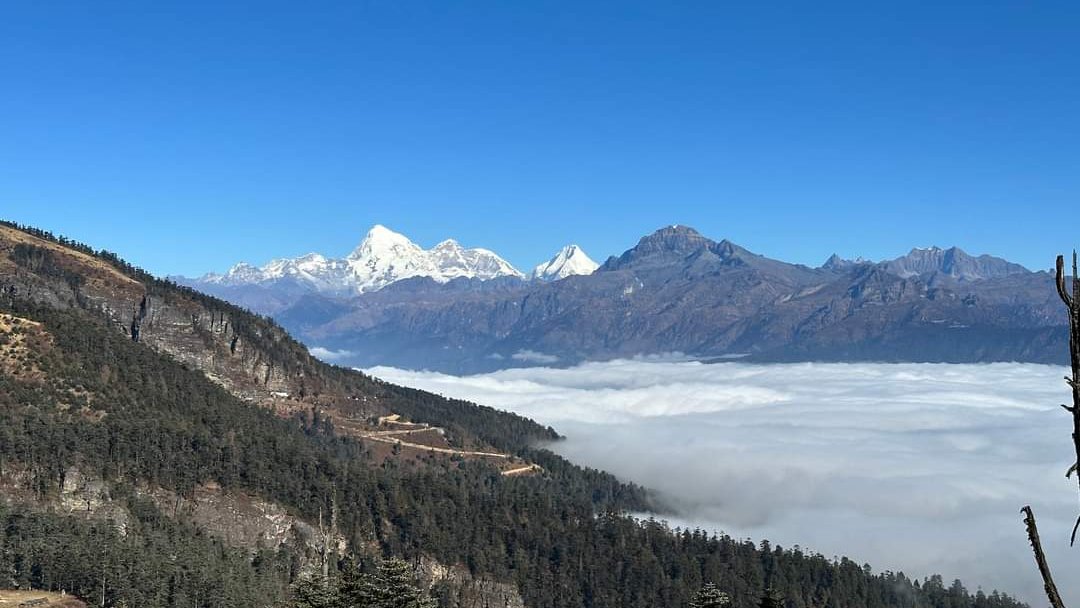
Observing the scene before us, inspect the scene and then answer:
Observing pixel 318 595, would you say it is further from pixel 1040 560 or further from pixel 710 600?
pixel 1040 560

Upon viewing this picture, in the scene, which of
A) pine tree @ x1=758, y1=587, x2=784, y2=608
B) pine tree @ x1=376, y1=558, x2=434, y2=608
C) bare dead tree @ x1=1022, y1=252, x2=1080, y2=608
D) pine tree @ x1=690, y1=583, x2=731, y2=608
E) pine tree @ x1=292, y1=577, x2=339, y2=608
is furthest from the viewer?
pine tree @ x1=292, y1=577, x2=339, y2=608

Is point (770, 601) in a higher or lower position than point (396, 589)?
higher

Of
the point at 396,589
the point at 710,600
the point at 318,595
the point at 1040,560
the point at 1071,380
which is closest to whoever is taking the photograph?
the point at 1071,380

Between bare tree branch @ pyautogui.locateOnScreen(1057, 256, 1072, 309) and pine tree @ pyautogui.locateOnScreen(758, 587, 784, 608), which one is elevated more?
bare tree branch @ pyautogui.locateOnScreen(1057, 256, 1072, 309)

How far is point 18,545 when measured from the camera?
149125 millimetres

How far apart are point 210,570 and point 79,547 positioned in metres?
22.1

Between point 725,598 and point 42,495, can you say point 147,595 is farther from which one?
point 725,598

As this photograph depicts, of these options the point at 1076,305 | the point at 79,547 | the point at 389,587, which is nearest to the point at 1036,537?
the point at 1076,305

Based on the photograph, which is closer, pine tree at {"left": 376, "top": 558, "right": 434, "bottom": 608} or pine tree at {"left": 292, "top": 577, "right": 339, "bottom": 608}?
pine tree at {"left": 376, "top": 558, "right": 434, "bottom": 608}

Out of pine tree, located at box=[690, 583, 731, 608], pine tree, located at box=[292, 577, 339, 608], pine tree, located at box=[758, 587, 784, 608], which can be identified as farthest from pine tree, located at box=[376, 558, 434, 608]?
pine tree, located at box=[758, 587, 784, 608]

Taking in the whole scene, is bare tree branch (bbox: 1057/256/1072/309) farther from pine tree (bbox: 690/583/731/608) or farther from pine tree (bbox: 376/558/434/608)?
pine tree (bbox: 376/558/434/608)

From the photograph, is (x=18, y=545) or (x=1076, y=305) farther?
(x=18, y=545)

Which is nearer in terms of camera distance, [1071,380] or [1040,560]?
[1071,380]

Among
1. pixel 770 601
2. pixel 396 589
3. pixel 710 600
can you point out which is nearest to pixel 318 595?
pixel 396 589
